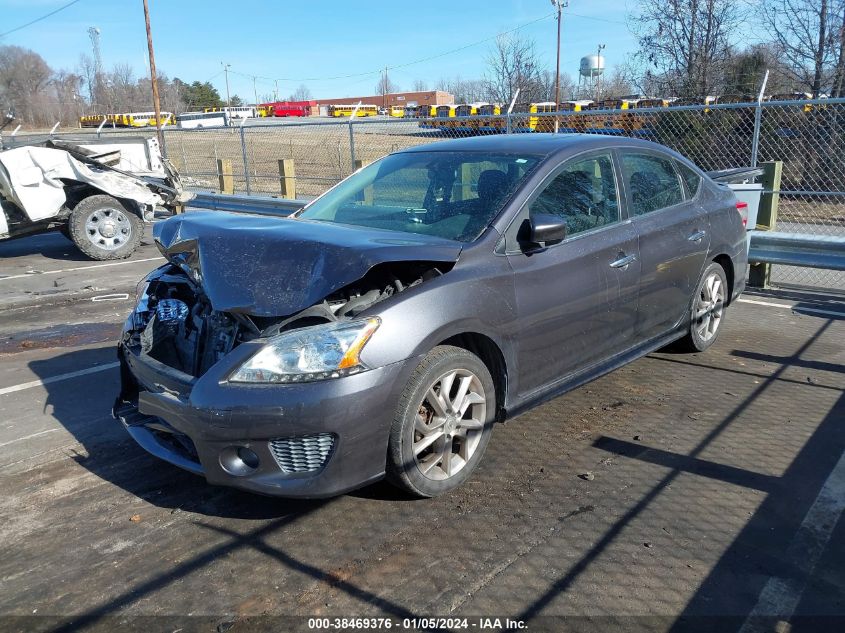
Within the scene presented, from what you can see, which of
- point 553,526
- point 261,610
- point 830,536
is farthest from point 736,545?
point 261,610

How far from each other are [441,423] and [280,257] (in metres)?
1.11

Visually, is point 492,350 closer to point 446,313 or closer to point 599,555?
point 446,313

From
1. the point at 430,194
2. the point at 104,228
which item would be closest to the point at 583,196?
the point at 430,194

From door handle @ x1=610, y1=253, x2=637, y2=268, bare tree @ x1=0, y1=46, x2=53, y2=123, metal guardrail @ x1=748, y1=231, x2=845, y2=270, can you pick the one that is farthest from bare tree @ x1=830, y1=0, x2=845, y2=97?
bare tree @ x1=0, y1=46, x2=53, y2=123

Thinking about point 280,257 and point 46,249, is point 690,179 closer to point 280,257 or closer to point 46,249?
point 280,257

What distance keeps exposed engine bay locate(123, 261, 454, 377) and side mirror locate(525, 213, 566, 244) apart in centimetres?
56

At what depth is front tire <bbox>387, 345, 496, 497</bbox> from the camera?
10.6 feet

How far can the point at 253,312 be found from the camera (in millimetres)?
3223

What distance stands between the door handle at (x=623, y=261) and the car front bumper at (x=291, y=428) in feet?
5.63

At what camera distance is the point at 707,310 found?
5531mm

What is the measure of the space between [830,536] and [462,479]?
167 centimetres

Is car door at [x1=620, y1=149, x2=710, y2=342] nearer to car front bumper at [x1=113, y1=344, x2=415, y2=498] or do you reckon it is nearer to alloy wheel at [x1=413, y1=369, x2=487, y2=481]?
alloy wheel at [x1=413, y1=369, x2=487, y2=481]

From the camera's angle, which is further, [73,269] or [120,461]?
[73,269]

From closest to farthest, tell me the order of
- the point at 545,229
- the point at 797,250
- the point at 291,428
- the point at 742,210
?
the point at 291,428
the point at 545,229
the point at 742,210
the point at 797,250
